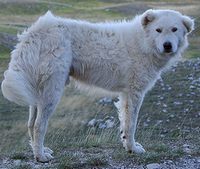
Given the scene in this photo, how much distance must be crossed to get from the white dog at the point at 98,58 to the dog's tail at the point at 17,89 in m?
0.04

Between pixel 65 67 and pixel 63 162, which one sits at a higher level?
pixel 65 67

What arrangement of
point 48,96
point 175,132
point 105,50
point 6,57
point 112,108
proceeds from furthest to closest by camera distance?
point 6,57 < point 112,108 < point 175,132 < point 105,50 < point 48,96

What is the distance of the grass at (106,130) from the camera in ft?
26.4

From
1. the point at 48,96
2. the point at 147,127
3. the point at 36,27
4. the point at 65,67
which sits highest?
the point at 36,27

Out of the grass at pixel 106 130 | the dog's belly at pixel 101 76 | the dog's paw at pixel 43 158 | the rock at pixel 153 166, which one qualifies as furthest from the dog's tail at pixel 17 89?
the rock at pixel 153 166

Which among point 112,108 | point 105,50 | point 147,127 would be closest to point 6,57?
point 112,108

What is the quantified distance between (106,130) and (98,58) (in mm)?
4898

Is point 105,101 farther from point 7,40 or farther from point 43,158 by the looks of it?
point 7,40

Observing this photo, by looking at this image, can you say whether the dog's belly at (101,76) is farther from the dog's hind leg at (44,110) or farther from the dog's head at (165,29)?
the dog's head at (165,29)

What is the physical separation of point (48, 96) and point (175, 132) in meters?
6.10

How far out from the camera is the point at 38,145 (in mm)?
7887

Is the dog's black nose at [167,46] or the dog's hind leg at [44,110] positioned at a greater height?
the dog's black nose at [167,46]

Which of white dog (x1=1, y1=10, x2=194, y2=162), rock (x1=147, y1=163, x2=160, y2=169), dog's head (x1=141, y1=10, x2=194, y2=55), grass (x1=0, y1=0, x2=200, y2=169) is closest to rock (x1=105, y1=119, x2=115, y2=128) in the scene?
grass (x1=0, y1=0, x2=200, y2=169)

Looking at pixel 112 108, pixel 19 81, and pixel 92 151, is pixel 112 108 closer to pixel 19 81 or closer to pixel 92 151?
pixel 92 151
